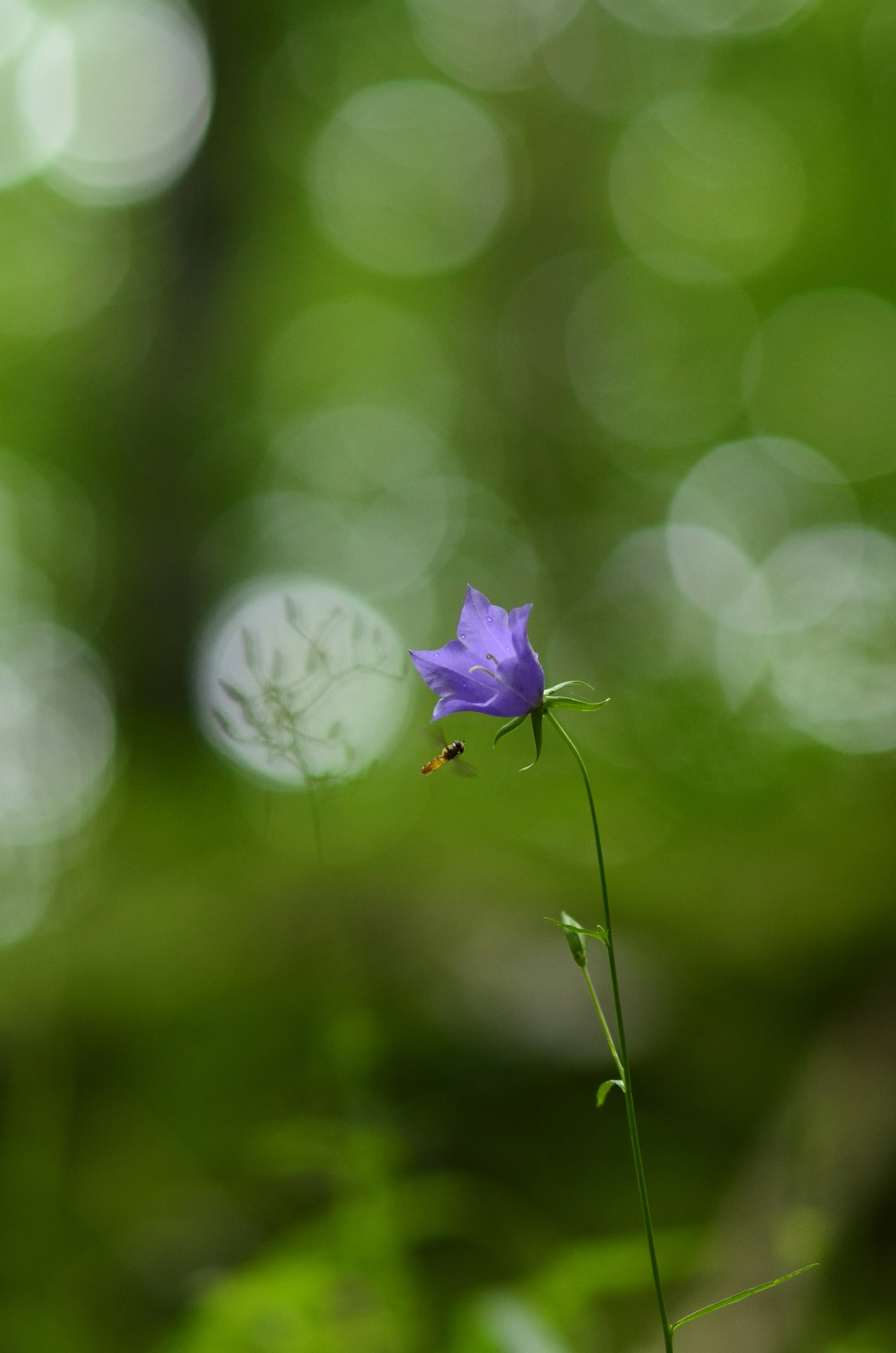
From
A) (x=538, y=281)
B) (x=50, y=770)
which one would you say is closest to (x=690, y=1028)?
(x=50, y=770)

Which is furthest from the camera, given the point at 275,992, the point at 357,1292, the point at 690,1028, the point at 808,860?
the point at 808,860

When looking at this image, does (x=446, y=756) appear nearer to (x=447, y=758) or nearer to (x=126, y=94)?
(x=447, y=758)

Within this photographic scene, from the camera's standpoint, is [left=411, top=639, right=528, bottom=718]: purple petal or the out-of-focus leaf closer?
[left=411, top=639, right=528, bottom=718]: purple petal

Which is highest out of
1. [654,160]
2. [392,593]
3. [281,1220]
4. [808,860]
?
[654,160]

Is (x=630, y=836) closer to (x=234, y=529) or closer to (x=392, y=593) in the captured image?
A: (x=392, y=593)

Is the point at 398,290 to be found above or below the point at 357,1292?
above

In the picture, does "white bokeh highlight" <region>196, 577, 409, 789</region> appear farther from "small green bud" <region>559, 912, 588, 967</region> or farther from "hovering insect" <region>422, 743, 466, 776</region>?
"small green bud" <region>559, 912, 588, 967</region>

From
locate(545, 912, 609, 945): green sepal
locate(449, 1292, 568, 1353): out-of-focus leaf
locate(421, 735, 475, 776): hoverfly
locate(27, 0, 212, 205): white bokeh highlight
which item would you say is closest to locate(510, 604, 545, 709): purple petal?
locate(421, 735, 475, 776): hoverfly
